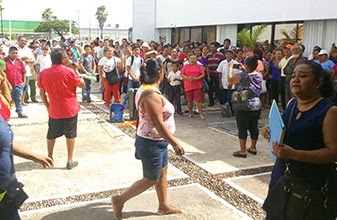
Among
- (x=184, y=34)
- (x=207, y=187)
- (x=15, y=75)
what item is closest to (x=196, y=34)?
(x=184, y=34)

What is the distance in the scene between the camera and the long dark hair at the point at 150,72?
11.4 ft

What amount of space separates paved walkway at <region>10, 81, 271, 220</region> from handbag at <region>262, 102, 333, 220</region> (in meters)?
1.46

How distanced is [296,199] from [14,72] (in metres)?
8.03

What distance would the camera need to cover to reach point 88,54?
11.1 meters

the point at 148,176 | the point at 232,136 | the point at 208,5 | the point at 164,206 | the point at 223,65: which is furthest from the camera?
the point at 208,5

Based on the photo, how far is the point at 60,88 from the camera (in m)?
5.04

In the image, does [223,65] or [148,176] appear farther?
[223,65]

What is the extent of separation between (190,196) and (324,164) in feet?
7.45

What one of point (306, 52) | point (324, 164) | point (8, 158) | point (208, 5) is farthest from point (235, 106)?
point (208, 5)

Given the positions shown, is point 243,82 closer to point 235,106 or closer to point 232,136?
point 235,106

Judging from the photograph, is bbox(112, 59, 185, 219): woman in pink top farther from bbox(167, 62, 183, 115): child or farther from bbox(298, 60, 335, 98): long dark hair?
bbox(167, 62, 183, 115): child

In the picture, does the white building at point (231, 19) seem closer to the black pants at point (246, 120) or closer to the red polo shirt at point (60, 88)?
the black pants at point (246, 120)

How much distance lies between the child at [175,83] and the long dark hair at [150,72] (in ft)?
18.5

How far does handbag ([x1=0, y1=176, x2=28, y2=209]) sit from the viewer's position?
233cm
